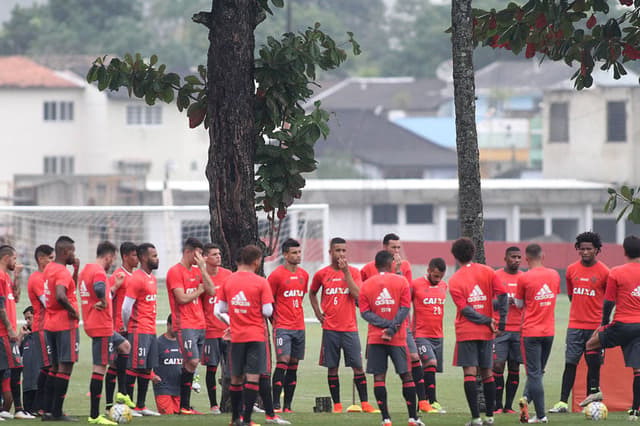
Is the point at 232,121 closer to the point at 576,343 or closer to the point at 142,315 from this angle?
the point at 142,315

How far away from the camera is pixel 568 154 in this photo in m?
63.9

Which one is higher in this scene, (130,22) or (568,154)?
(130,22)

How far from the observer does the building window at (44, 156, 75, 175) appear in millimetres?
72625

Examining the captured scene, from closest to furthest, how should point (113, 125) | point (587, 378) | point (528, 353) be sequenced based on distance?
point (528, 353)
point (587, 378)
point (113, 125)

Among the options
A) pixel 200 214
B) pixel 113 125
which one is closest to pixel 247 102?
pixel 200 214

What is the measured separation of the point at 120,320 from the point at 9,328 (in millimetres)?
1304

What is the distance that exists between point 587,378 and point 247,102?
522 cm

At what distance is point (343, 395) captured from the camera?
18.6 metres

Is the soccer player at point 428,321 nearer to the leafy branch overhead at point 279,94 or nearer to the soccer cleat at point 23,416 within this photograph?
the leafy branch overhead at point 279,94

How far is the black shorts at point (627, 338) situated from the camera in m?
13.9

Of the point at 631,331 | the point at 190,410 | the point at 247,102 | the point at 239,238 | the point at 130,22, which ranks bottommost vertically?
the point at 190,410

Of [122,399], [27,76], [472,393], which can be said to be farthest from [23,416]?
[27,76]

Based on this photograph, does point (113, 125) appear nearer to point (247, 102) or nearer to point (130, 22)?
point (130, 22)

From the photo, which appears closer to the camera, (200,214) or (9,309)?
(9,309)
